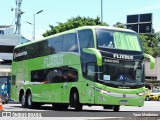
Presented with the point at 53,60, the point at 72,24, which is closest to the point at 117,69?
the point at 53,60

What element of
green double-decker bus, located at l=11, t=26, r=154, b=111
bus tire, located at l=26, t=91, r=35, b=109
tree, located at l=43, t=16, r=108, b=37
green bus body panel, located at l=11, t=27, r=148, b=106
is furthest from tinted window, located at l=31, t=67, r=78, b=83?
tree, located at l=43, t=16, r=108, b=37

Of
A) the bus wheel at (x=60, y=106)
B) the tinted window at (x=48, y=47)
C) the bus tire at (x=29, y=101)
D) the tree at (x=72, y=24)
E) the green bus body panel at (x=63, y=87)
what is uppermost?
the tree at (x=72, y=24)

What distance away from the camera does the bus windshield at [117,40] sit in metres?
20.9

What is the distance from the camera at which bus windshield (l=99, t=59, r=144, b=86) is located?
20.7m

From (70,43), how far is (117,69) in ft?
9.42

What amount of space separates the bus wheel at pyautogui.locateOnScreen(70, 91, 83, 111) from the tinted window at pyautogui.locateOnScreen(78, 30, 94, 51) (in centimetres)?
239

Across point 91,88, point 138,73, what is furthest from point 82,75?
point 138,73

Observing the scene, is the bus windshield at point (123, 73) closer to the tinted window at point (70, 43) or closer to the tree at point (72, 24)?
the tinted window at point (70, 43)

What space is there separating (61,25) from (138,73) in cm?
4522

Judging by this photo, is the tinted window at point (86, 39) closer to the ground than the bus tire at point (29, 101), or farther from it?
farther from it

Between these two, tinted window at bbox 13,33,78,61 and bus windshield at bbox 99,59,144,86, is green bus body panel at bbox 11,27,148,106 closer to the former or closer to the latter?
tinted window at bbox 13,33,78,61

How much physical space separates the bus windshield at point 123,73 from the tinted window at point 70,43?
6.54 ft

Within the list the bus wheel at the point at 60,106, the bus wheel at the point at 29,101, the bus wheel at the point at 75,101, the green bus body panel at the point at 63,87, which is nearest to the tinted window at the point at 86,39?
the green bus body panel at the point at 63,87

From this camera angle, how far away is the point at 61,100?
23.3 m
